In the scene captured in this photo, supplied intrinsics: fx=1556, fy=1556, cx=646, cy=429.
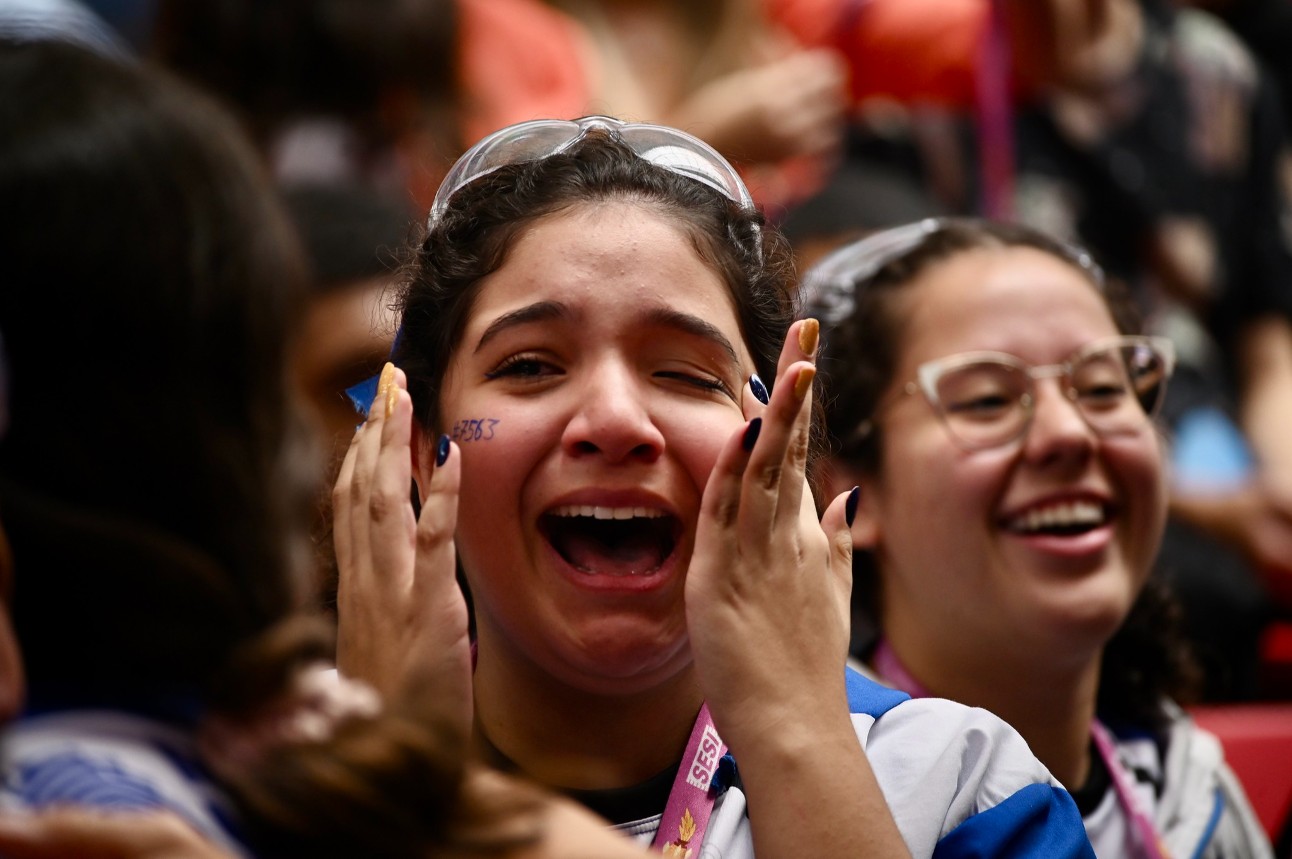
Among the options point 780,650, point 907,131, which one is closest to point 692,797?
point 780,650

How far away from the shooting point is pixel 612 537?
6.07 ft

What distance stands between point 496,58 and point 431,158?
56 centimetres

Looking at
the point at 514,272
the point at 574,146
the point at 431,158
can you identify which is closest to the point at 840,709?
the point at 514,272

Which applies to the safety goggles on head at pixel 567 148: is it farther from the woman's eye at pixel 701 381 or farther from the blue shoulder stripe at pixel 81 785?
the blue shoulder stripe at pixel 81 785

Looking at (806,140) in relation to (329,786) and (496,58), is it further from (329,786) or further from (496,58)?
(329,786)

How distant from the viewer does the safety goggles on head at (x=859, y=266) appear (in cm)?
259

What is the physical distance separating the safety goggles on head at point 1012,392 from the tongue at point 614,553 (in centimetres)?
71

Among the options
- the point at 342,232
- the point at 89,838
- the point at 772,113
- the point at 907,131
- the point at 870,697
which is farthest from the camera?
the point at 907,131

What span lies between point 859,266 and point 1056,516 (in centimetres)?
57

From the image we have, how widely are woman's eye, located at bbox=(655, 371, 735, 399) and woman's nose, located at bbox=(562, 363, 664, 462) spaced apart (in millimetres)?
48

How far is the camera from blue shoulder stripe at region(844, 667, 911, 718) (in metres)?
1.91

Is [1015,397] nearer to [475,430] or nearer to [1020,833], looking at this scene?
[1020,833]

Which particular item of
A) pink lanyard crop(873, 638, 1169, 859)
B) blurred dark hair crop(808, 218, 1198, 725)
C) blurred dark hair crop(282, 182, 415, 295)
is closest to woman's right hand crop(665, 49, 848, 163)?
blurred dark hair crop(282, 182, 415, 295)

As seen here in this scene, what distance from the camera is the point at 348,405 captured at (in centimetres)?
296
